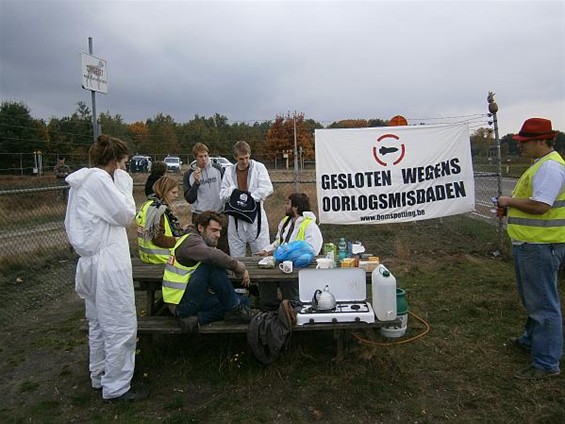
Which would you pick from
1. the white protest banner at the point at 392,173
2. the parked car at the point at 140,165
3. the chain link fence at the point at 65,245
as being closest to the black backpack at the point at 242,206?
the chain link fence at the point at 65,245

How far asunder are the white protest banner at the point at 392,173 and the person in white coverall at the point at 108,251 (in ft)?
13.7

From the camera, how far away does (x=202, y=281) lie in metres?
3.43

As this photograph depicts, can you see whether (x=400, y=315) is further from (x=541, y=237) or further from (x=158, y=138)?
(x=158, y=138)

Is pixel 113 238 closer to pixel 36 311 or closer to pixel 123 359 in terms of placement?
pixel 123 359

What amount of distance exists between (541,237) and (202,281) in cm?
261

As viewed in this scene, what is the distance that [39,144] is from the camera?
26688mm

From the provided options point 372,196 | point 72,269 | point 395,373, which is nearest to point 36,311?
point 72,269

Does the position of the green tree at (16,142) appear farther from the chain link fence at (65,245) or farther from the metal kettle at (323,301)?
the metal kettle at (323,301)

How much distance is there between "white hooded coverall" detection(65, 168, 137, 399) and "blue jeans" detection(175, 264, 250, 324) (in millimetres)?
437

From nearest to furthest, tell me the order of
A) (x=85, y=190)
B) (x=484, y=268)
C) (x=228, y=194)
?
(x=85, y=190), (x=228, y=194), (x=484, y=268)

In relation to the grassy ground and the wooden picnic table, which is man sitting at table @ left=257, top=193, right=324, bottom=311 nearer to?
the wooden picnic table

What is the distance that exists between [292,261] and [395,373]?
1.28 m

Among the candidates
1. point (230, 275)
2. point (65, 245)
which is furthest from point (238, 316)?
point (65, 245)

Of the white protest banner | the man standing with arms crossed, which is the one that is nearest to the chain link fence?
the white protest banner
